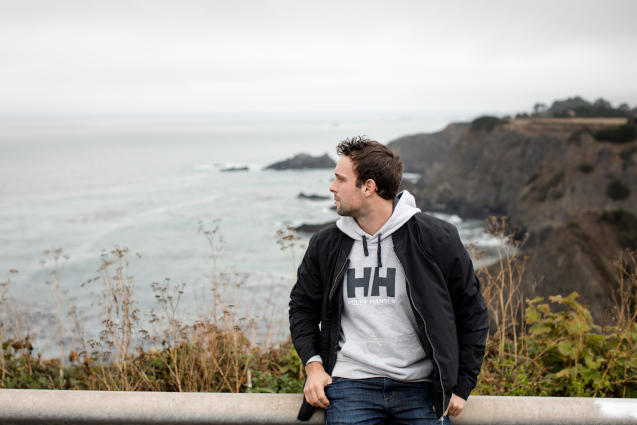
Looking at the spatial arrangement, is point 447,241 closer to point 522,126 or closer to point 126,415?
point 126,415

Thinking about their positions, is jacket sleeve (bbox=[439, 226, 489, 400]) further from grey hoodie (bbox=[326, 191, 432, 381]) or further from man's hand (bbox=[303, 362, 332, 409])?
man's hand (bbox=[303, 362, 332, 409])

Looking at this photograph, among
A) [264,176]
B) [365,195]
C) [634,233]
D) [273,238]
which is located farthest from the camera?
[264,176]

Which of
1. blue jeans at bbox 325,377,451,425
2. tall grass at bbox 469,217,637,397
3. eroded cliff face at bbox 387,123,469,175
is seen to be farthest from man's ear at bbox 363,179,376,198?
eroded cliff face at bbox 387,123,469,175

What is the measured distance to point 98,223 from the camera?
172 ft

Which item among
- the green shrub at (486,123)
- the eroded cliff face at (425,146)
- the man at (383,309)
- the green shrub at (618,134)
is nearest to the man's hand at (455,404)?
the man at (383,309)

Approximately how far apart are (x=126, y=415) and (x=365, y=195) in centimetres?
139

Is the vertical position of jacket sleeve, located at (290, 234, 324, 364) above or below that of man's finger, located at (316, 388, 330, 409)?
above

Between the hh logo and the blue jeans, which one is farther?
the hh logo

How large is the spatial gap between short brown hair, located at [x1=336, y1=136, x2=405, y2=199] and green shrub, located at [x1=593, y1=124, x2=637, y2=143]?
5217 centimetres

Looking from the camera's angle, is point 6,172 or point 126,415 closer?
point 126,415

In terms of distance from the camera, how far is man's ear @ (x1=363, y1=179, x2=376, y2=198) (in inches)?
88.6

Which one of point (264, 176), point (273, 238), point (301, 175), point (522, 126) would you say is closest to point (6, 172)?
point (264, 176)

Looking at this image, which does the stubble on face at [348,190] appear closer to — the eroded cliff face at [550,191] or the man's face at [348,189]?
the man's face at [348,189]

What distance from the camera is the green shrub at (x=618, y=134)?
4559 centimetres
